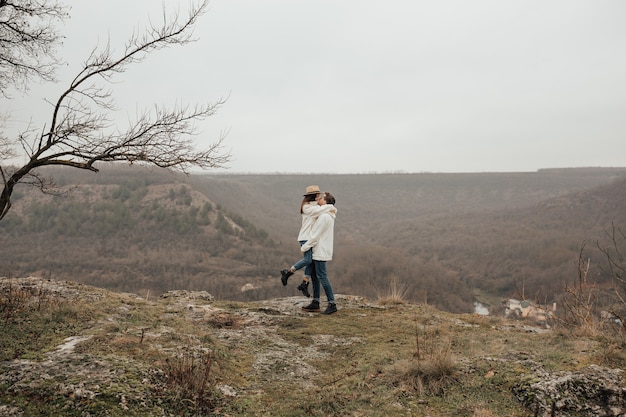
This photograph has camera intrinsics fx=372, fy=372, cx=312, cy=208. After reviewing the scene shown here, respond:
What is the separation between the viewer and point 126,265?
3622 centimetres

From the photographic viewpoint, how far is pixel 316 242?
6828 mm

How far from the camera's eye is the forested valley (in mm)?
33344

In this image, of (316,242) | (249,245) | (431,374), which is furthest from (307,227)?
(249,245)

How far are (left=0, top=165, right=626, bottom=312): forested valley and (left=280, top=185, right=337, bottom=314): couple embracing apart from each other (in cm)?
1729

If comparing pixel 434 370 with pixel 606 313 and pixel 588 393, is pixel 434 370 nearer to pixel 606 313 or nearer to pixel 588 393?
pixel 588 393

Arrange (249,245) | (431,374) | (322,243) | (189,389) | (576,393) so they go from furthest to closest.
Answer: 1. (249,245)
2. (322,243)
3. (431,374)
4. (189,389)
5. (576,393)

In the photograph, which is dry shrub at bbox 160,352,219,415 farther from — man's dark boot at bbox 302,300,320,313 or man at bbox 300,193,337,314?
man's dark boot at bbox 302,300,320,313

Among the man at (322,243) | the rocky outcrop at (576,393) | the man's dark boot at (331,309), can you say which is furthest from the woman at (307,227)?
the rocky outcrop at (576,393)

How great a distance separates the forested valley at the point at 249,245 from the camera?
33.3m

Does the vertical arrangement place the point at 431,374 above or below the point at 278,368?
above

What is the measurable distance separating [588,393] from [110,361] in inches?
174

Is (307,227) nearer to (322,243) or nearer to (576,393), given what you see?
(322,243)

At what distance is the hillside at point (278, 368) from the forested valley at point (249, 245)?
1887 centimetres

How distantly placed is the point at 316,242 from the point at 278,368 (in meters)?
2.72
